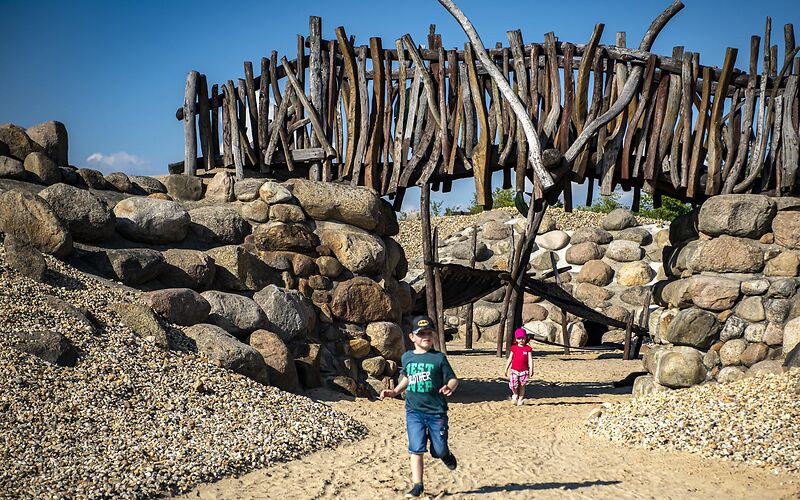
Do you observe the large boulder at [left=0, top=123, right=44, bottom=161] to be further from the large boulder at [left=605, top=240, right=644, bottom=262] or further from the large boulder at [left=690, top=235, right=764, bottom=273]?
the large boulder at [left=605, top=240, right=644, bottom=262]

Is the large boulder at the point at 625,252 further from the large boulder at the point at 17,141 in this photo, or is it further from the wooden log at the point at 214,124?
the large boulder at the point at 17,141

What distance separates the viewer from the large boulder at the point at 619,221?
2125cm

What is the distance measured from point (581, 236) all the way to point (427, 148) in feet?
36.9

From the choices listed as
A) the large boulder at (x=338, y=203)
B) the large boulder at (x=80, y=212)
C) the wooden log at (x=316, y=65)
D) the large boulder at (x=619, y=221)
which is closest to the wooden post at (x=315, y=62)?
the wooden log at (x=316, y=65)

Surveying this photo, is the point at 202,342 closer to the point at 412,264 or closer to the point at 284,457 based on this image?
the point at 284,457

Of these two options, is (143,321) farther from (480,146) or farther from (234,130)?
(480,146)

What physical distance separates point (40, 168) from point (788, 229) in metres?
8.06

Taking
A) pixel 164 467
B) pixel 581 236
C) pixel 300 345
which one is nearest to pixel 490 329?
pixel 581 236

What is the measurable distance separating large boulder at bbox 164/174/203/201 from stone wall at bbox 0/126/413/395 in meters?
0.01

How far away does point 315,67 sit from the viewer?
1070 centimetres

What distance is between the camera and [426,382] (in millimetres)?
5367

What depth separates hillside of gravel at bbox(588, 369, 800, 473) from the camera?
6688 mm

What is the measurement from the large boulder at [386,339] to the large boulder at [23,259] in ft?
11.8

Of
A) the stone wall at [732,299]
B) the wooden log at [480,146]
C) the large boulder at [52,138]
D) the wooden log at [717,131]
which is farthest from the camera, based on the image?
the wooden log at [480,146]
